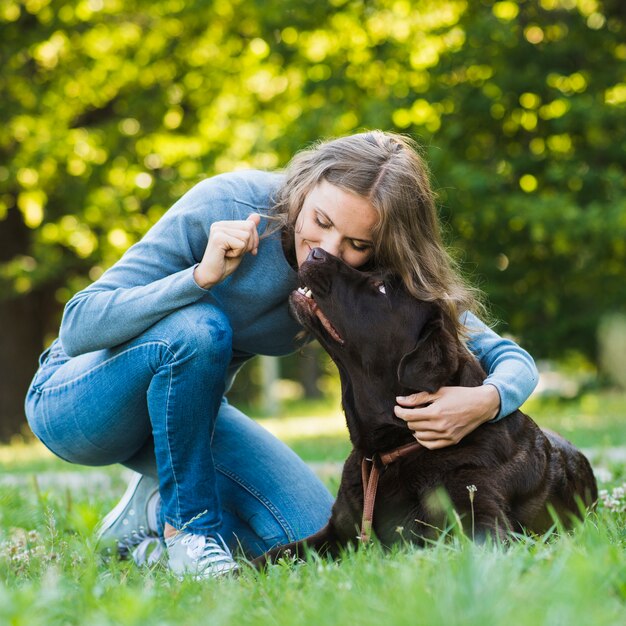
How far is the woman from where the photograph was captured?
10.3ft

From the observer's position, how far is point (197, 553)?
2.99 metres

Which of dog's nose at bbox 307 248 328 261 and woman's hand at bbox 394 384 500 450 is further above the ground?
dog's nose at bbox 307 248 328 261

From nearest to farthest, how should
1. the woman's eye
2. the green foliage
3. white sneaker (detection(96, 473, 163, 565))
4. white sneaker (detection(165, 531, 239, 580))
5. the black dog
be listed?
white sneaker (detection(165, 531, 239, 580))
the black dog
the woman's eye
white sneaker (detection(96, 473, 163, 565))
the green foliage

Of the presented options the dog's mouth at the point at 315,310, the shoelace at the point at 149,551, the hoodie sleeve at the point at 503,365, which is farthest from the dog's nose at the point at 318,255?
the shoelace at the point at 149,551

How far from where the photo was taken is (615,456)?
577 centimetres

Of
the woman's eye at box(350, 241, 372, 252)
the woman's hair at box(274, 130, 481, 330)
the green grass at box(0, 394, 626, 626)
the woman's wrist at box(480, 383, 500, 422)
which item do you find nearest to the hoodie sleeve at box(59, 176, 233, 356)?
the woman's hair at box(274, 130, 481, 330)

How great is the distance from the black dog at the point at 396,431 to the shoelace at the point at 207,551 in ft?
0.45

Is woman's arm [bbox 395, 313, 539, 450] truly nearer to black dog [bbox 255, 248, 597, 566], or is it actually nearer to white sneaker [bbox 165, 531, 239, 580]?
black dog [bbox 255, 248, 597, 566]

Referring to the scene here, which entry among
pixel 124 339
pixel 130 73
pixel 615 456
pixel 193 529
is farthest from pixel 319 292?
pixel 130 73

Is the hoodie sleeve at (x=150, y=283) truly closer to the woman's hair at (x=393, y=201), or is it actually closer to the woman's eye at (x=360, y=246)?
the woman's hair at (x=393, y=201)

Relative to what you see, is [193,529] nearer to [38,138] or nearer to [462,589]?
[462,589]

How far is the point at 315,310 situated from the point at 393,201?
0.47 meters

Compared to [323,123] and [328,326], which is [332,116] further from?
[328,326]

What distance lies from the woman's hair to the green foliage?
6.48 m
